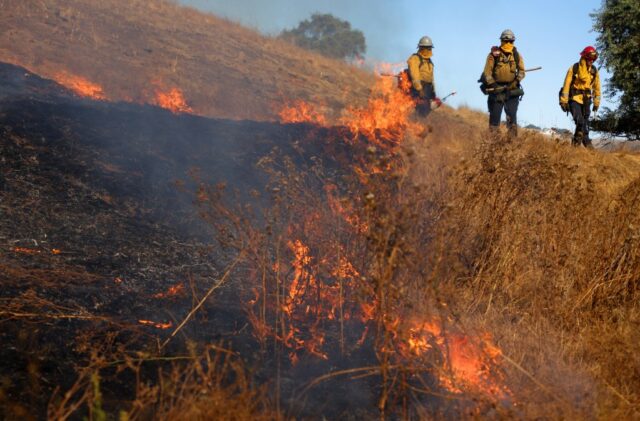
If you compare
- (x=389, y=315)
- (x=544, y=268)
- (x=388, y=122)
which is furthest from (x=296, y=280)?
(x=388, y=122)

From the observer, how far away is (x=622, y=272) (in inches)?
201

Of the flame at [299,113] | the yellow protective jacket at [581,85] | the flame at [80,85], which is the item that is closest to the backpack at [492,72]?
the yellow protective jacket at [581,85]

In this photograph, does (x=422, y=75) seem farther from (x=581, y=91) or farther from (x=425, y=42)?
(x=581, y=91)

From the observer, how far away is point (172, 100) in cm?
1233

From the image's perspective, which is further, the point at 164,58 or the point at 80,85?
the point at 164,58

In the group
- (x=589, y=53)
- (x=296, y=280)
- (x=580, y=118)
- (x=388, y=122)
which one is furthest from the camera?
(x=388, y=122)

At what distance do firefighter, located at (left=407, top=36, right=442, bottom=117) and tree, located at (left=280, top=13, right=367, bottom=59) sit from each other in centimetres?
2343

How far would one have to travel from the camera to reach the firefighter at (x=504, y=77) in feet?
32.3

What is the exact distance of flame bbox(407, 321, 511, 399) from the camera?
3.48 m

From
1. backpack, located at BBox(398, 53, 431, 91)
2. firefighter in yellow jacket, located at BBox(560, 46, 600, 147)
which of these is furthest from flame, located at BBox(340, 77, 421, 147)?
firefighter in yellow jacket, located at BBox(560, 46, 600, 147)

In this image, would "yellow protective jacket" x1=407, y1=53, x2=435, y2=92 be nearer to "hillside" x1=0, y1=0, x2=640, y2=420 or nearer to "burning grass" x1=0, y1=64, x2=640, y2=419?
"hillside" x1=0, y1=0, x2=640, y2=420

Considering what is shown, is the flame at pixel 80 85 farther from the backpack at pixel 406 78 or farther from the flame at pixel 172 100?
the backpack at pixel 406 78

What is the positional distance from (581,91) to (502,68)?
4.63 ft

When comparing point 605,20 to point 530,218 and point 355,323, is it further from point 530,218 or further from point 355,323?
point 355,323
